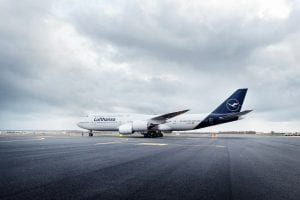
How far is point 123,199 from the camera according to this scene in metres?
3.44

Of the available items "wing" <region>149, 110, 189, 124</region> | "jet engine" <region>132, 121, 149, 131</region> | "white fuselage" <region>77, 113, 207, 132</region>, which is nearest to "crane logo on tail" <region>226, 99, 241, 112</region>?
"white fuselage" <region>77, 113, 207, 132</region>

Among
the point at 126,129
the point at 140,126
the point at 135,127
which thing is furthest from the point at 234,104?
the point at 126,129

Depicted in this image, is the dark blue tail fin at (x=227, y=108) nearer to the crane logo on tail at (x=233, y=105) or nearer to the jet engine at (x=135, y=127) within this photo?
the crane logo on tail at (x=233, y=105)

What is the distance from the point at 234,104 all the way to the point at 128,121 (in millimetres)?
16788

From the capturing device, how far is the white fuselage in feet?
123

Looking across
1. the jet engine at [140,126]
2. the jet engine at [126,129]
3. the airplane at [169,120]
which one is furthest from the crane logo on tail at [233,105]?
the jet engine at [126,129]

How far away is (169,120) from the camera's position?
38688 millimetres

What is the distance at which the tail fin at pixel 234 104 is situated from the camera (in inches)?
1492

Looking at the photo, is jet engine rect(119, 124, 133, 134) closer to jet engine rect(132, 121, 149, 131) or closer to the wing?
jet engine rect(132, 121, 149, 131)

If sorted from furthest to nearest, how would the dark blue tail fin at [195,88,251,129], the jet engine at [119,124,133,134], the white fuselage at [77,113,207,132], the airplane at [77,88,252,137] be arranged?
the white fuselage at [77,113,207,132] < the dark blue tail fin at [195,88,251,129] < the airplane at [77,88,252,137] < the jet engine at [119,124,133,134]

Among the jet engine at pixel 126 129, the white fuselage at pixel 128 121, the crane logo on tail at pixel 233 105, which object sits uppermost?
the crane logo on tail at pixel 233 105

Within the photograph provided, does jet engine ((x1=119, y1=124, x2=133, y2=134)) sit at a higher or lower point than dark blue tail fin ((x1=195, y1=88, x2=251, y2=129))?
lower

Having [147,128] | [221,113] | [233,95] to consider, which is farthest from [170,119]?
[233,95]

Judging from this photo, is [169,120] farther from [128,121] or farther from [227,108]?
[227,108]
